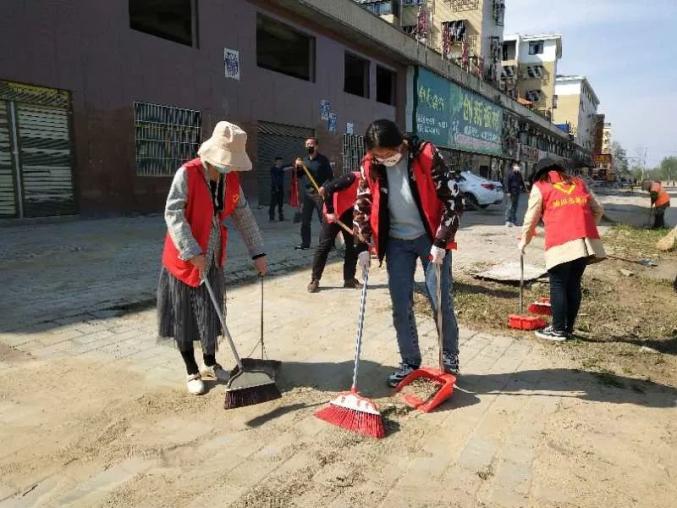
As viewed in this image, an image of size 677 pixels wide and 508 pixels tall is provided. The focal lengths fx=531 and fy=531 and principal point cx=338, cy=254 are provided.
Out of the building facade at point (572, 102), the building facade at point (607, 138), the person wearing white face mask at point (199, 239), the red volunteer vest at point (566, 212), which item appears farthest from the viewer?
the building facade at point (607, 138)

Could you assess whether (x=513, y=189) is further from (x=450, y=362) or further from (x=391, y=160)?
(x=391, y=160)

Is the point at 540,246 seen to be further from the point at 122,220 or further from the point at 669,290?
the point at 122,220

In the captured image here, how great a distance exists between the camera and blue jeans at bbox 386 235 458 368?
346 cm

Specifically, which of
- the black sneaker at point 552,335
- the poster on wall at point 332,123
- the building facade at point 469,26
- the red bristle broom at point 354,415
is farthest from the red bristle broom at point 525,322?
the building facade at point 469,26

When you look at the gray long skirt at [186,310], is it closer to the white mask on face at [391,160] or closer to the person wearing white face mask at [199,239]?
the person wearing white face mask at [199,239]

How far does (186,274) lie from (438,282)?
1576 millimetres

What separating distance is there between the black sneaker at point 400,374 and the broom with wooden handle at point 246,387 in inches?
31.0

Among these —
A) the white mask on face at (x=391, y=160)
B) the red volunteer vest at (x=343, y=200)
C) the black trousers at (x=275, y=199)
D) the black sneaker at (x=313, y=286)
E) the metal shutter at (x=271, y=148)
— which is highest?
the metal shutter at (x=271, y=148)

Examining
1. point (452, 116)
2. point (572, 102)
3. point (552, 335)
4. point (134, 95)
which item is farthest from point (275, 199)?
point (572, 102)

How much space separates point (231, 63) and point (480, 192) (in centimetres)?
970

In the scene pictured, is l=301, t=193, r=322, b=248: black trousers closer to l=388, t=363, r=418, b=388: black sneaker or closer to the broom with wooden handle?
l=388, t=363, r=418, b=388: black sneaker

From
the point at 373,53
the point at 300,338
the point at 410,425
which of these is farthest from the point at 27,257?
the point at 373,53

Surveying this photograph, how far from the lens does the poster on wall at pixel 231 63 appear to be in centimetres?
1466

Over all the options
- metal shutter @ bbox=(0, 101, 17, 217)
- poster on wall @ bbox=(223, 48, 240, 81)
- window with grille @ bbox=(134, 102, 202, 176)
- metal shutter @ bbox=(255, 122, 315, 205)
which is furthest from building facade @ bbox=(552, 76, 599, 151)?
metal shutter @ bbox=(0, 101, 17, 217)
